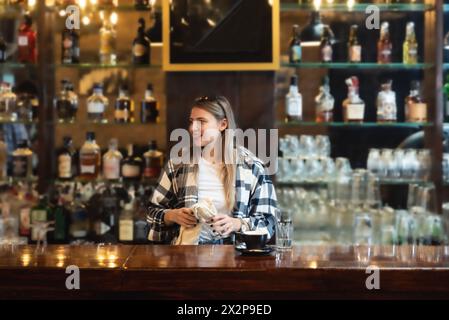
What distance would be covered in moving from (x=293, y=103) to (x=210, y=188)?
1.14 meters

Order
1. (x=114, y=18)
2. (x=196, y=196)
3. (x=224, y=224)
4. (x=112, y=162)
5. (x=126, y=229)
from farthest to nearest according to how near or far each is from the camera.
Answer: (x=114, y=18) < (x=112, y=162) < (x=126, y=229) < (x=196, y=196) < (x=224, y=224)

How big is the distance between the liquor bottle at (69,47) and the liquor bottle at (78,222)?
2.62ft

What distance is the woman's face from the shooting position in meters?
2.68

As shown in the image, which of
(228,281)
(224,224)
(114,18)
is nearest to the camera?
(228,281)

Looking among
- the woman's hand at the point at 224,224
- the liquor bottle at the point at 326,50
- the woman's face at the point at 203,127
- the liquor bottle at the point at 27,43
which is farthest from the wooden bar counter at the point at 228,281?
the liquor bottle at the point at 27,43

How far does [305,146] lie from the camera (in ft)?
12.0

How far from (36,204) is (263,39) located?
4.99ft

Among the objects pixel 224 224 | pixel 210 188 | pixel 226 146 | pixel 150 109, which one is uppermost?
pixel 150 109

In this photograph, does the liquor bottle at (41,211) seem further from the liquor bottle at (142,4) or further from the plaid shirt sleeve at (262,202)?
the plaid shirt sleeve at (262,202)

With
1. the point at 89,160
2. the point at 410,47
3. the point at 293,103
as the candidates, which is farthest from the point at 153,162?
the point at 410,47

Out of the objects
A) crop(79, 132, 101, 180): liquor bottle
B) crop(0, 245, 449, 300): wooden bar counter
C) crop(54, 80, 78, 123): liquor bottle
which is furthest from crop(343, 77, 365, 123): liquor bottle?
crop(0, 245, 449, 300): wooden bar counter

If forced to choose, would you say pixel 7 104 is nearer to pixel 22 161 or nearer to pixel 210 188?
pixel 22 161

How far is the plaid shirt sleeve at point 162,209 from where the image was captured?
2694mm

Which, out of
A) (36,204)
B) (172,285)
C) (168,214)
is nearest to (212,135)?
(168,214)
